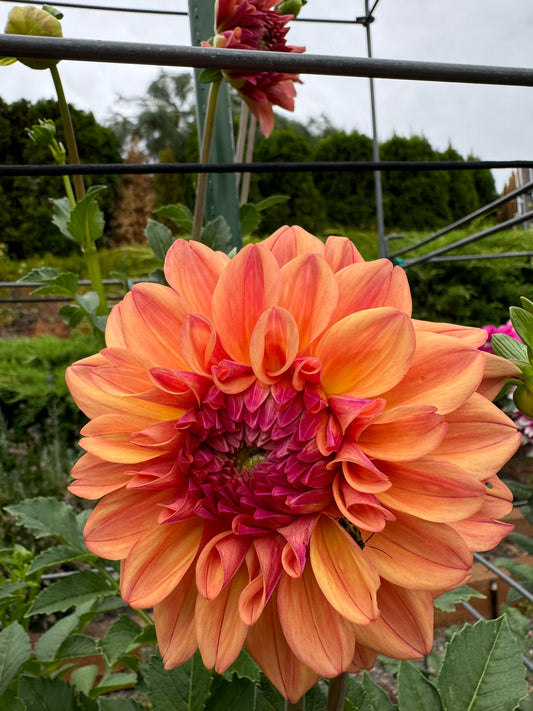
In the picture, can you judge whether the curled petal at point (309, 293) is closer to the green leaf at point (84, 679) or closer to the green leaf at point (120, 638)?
the green leaf at point (120, 638)

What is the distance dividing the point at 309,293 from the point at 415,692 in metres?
0.29

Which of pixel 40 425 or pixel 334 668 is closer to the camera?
pixel 334 668

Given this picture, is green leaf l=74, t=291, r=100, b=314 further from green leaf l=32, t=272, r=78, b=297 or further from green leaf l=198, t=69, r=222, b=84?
green leaf l=198, t=69, r=222, b=84

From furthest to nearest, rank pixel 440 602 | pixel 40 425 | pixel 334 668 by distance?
pixel 40 425
pixel 440 602
pixel 334 668

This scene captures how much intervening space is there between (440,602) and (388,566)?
485mm

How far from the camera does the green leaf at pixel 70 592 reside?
57 centimetres

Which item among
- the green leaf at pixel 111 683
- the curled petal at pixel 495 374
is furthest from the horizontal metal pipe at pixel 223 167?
the green leaf at pixel 111 683

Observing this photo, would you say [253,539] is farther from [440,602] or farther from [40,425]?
[40,425]

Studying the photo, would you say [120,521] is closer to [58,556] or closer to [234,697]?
[234,697]

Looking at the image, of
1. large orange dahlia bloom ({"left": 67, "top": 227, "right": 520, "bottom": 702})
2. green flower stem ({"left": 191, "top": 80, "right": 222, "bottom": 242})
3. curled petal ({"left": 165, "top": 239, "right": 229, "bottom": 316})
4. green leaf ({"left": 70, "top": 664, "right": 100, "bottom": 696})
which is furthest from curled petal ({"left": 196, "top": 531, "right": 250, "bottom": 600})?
green leaf ({"left": 70, "top": 664, "right": 100, "bottom": 696})

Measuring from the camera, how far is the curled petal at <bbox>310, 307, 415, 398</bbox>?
0.22m

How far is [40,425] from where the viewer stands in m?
2.78

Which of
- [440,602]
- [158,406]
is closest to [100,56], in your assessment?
[158,406]

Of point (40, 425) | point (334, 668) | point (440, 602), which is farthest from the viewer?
point (40, 425)
